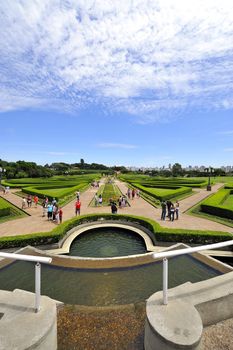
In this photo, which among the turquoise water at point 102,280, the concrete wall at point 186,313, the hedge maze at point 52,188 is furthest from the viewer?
the hedge maze at point 52,188

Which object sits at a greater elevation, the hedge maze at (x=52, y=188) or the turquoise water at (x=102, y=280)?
the hedge maze at (x=52, y=188)

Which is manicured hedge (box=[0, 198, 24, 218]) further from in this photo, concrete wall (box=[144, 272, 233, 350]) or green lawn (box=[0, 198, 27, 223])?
concrete wall (box=[144, 272, 233, 350])

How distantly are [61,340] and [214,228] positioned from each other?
12.0 meters

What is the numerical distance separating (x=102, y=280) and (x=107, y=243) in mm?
5028

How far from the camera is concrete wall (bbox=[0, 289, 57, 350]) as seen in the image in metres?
3.16

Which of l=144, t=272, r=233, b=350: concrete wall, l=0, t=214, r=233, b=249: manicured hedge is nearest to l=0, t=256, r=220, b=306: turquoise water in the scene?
l=0, t=214, r=233, b=249: manicured hedge

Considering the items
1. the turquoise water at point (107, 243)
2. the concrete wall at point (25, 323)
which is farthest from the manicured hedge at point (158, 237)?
the concrete wall at point (25, 323)

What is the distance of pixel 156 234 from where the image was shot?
1209cm

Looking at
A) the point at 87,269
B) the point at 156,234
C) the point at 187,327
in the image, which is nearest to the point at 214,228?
the point at 156,234

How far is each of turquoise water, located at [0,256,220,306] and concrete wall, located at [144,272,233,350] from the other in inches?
122

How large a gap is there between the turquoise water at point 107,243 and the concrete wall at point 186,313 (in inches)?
287

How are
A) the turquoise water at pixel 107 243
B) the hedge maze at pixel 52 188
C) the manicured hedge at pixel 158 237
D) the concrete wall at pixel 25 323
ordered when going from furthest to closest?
the hedge maze at pixel 52 188 → the turquoise water at pixel 107 243 → the manicured hedge at pixel 158 237 → the concrete wall at pixel 25 323

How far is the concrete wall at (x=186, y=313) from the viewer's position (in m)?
3.28

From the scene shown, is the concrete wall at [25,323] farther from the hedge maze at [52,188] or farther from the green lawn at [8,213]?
the hedge maze at [52,188]
